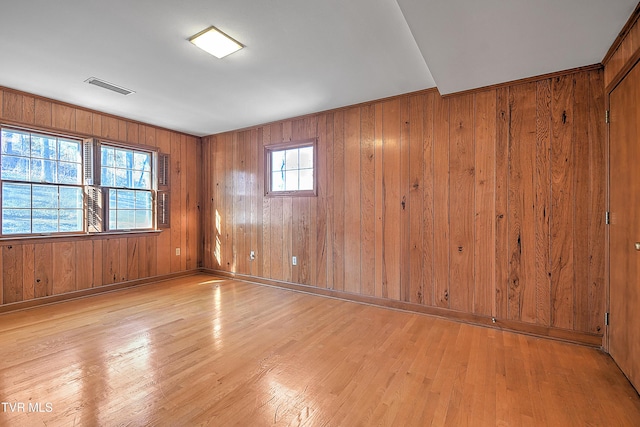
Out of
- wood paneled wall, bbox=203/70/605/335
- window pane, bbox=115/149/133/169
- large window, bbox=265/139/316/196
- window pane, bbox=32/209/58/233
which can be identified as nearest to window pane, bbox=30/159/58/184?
window pane, bbox=32/209/58/233

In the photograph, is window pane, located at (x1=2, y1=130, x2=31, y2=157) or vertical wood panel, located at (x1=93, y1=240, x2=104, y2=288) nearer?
window pane, located at (x1=2, y1=130, x2=31, y2=157)

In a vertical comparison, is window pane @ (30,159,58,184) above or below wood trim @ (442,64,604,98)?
below

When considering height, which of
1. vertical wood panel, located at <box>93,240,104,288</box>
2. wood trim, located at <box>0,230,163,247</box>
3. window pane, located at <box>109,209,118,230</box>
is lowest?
vertical wood panel, located at <box>93,240,104,288</box>

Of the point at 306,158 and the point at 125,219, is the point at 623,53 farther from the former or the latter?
the point at 125,219

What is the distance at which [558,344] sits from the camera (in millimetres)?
2439

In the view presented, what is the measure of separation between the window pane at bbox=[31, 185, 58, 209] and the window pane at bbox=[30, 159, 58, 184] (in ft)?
0.28

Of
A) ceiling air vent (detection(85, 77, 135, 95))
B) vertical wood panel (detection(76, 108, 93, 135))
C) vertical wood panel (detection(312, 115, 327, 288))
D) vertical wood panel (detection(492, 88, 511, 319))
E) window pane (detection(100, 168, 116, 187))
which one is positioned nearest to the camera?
vertical wood panel (detection(492, 88, 511, 319))

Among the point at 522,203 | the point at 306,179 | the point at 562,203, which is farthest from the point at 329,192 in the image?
the point at 562,203

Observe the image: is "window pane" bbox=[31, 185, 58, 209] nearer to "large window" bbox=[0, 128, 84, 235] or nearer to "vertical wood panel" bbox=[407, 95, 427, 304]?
"large window" bbox=[0, 128, 84, 235]

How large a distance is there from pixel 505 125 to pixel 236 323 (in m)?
3.28

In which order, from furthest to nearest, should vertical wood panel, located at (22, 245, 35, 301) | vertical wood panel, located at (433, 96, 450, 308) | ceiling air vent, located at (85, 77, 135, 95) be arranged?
vertical wood panel, located at (22, 245, 35, 301)
vertical wood panel, located at (433, 96, 450, 308)
ceiling air vent, located at (85, 77, 135, 95)

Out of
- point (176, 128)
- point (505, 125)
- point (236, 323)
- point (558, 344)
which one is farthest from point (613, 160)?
point (176, 128)

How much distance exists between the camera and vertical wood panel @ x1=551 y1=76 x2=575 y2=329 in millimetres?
2494

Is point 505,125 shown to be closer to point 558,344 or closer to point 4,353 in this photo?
point 558,344
